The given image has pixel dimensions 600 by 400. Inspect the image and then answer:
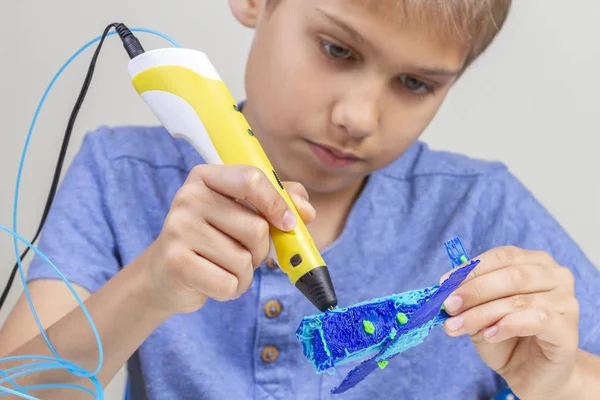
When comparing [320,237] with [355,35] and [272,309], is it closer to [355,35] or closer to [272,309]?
[272,309]

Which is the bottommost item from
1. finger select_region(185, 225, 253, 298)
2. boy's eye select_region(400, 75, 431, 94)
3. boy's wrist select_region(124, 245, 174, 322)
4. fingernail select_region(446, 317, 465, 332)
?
fingernail select_region(446, 317, 465, 332)

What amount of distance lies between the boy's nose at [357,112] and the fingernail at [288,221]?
0.14 metres

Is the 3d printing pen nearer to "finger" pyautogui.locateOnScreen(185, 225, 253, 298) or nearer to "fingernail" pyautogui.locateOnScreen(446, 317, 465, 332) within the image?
"finger" pyautogui.locateOnScreen(185, 225, 253, 298)

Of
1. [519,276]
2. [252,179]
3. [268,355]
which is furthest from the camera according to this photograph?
[268,355]

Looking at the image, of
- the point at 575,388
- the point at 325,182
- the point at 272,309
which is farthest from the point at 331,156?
the point at 575,388

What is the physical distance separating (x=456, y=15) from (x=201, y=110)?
0.75ft

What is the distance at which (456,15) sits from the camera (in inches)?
21.8

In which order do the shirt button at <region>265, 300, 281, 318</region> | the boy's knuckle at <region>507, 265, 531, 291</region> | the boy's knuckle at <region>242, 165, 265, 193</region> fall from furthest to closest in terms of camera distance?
the shirt button at <region>265, 300, 281, 318</region> < the boy's knuckle at <region>507, 265, 531, 291</region> < the boy's knuckle at <region>242, 165, 265, 193</region>

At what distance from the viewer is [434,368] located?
2.24 ft

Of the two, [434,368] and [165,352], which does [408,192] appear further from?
[165,352]

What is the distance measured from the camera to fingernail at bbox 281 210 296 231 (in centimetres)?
44

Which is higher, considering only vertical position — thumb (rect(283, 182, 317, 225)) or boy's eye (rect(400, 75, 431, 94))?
boy's eye (rect(400, 75, 431, 94))

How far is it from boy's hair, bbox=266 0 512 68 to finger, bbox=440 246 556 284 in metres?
0.18

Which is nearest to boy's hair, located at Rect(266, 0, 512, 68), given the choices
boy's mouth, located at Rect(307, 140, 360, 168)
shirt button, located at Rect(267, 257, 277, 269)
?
boy's mouth, located at Rect(307, 140, 360, 168)
